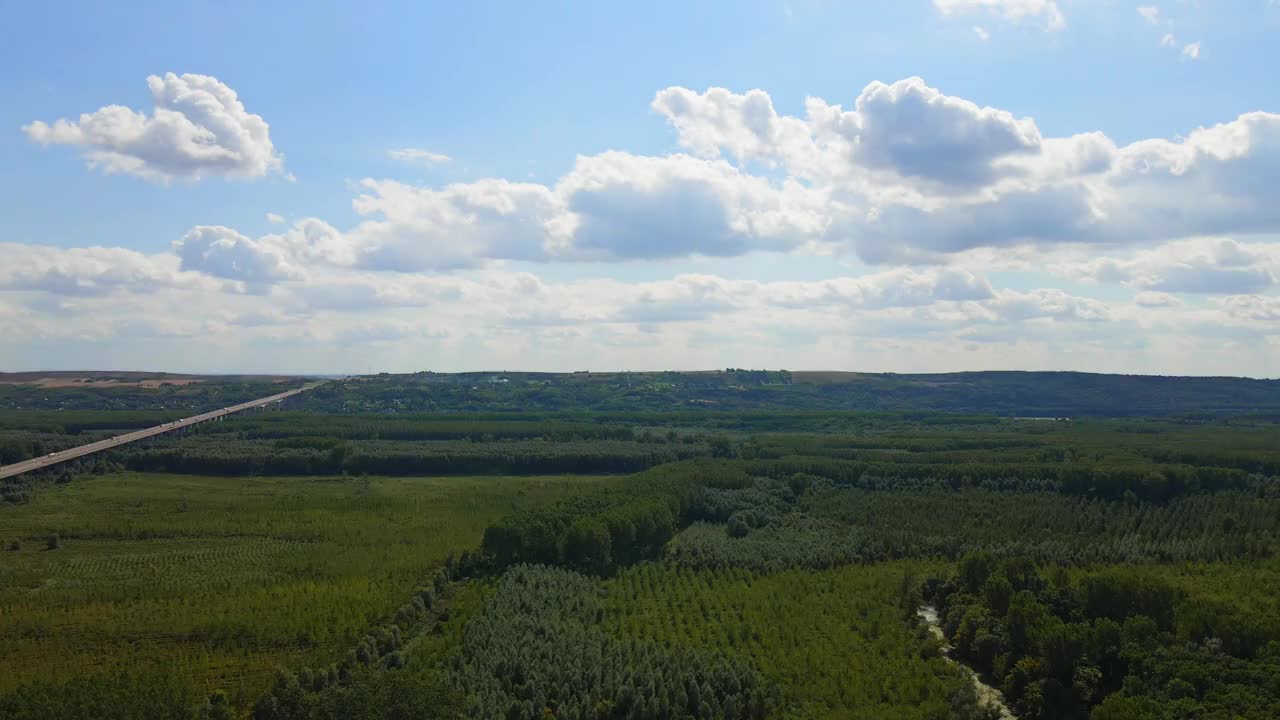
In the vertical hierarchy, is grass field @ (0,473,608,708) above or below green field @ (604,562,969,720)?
above

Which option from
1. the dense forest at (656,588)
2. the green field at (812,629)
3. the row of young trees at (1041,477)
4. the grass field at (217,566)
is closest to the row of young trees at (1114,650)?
the dense forest at (656,588)

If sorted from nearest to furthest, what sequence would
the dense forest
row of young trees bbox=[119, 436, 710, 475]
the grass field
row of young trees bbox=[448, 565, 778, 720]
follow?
row of young trees bbox=[448, 565, 778, 720] < the dense forest < the grass field < row of young trees bbox=[119, 436, 710, 475]

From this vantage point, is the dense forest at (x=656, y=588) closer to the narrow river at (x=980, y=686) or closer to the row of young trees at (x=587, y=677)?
the row of young trees at (x=587, y=677)

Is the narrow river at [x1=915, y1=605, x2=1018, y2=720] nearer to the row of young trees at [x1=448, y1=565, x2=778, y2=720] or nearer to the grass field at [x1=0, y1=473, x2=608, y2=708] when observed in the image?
the row of young trees at [x1=448, y1=565, x2=778, y2=720]

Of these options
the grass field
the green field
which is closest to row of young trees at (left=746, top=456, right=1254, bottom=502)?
the grass field

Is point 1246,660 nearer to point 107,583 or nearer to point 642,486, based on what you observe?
point 642,486

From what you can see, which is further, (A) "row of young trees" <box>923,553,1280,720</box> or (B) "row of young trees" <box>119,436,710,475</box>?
(B) "row of young trees" <box>119,436,710,475</box>
